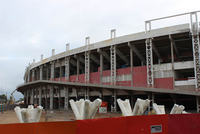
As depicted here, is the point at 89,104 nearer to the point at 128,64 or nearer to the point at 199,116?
the point at 199,116

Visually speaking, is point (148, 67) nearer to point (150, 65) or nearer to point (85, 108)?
point (150, 65)

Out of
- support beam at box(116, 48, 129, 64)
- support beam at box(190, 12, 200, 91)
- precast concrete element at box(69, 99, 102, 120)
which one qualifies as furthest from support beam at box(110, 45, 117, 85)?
precast concrete element at box(69, 99, 102, 120)

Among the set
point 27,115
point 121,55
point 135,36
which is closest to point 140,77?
point 121,55

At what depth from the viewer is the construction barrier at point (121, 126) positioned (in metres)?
4.36

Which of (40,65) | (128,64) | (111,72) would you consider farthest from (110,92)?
(40,65)

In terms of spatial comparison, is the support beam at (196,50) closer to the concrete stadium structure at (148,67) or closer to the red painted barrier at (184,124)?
the concrete stadium structure at (148,67)

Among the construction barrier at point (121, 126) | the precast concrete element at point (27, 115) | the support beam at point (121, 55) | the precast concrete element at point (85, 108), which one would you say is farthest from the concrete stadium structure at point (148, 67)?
the precast concrete element at point (27, 115)

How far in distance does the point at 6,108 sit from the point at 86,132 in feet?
147

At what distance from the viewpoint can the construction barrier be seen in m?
4.36

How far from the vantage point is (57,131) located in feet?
15.2

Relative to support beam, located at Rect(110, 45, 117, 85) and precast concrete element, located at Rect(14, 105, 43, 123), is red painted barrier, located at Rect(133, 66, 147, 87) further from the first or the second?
precast concrete element, located at Rect(14, 105, 43, 123)

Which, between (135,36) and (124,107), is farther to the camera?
(135,36)

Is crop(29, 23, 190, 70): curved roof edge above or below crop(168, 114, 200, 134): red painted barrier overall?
above

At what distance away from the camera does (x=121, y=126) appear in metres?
6.00
